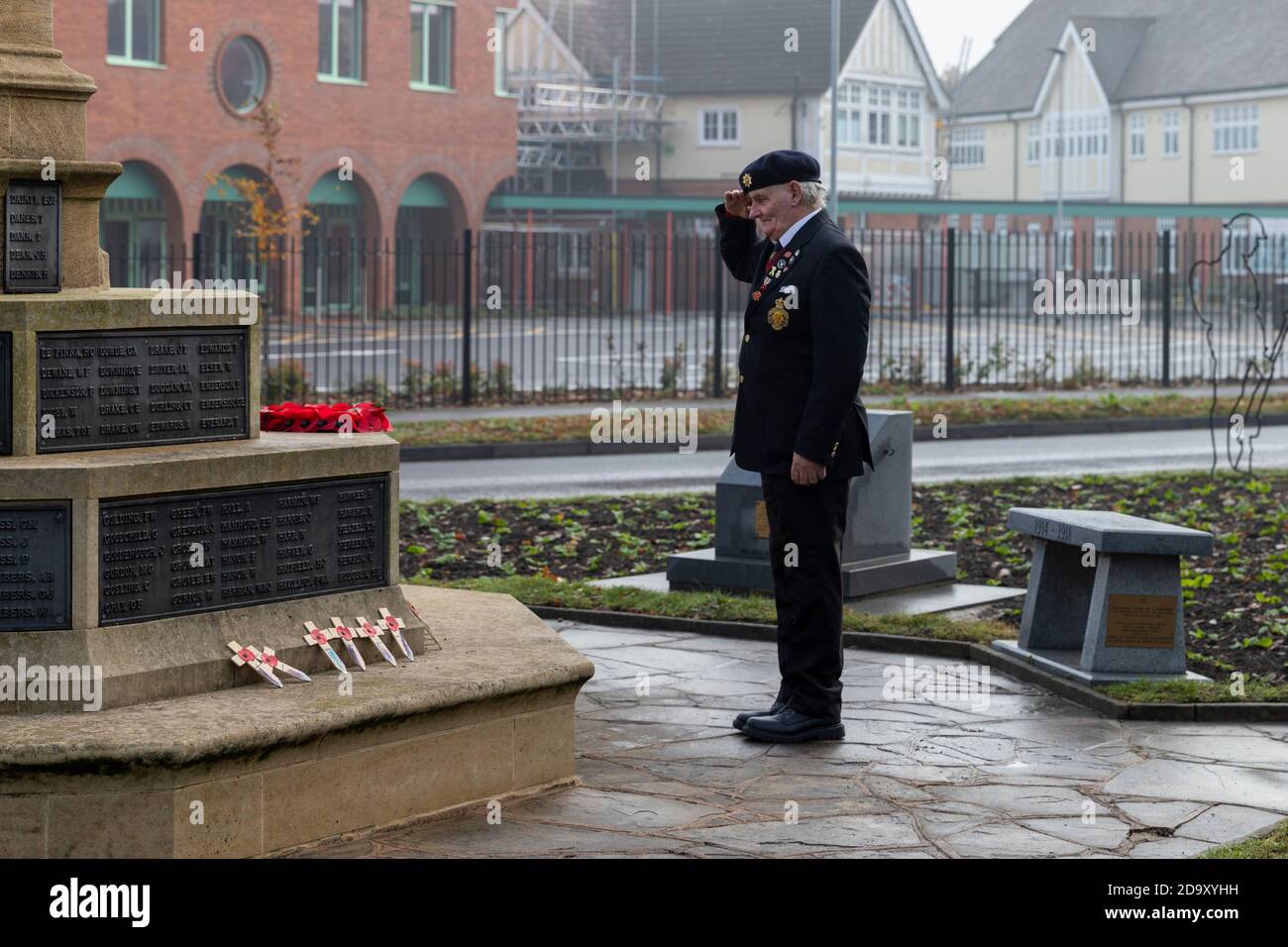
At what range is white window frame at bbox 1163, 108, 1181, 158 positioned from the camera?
2639 inches

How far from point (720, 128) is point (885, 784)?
55.4 m

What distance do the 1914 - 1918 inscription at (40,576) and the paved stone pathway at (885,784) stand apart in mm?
1095

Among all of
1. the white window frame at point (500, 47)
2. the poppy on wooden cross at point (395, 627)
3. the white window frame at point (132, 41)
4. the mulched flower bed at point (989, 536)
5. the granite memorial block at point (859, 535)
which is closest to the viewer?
the poppy on wooden cross at point (395, 627)

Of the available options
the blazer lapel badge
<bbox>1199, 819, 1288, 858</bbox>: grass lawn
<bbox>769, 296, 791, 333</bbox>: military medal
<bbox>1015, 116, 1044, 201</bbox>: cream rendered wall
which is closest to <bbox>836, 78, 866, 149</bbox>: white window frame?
<bbox>1015, 116, 1044, 201</bbox>: cream rendered wall

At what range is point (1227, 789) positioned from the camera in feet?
20.2

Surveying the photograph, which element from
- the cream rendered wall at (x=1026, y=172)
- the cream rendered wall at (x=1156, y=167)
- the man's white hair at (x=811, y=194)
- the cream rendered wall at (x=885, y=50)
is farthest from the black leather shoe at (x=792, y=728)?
the cream rendered wall at (x=1026, y=172)

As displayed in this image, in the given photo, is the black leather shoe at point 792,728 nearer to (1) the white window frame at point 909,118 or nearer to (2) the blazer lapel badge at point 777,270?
(2) the blazer lapel badge at point 777,270

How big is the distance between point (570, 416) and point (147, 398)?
1527 centimetres

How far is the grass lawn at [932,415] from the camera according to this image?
63.3 feet

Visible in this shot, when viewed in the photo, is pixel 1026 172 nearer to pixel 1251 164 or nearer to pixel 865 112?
pixel 1251 164

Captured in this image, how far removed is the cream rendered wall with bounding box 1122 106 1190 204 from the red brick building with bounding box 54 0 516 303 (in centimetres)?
2856

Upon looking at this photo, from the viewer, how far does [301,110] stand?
4231 cm

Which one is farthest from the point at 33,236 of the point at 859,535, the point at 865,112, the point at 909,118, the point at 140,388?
the point at 909,118
